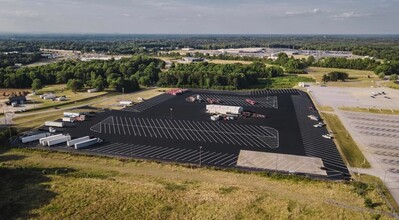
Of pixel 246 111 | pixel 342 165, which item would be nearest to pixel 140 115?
pixel 246 111

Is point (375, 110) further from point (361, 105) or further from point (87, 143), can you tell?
point (87, 143)

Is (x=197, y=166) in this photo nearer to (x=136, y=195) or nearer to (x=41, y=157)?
(x=136, y=195)

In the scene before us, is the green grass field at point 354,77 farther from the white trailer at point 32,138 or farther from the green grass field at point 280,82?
the white trailer at point 32,138

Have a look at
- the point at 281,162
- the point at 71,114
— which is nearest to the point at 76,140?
the point at 71,114

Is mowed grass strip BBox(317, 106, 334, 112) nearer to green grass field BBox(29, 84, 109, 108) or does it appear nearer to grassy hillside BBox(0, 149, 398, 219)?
grassy hillside BBox(0, 149, 398, 219)

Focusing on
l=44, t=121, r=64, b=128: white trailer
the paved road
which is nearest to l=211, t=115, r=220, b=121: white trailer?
the paved road

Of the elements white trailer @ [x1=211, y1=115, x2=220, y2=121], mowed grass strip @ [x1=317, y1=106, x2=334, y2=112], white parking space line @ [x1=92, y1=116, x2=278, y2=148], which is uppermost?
white trailer @ [x1=211, y1=115, x2=220, y2=121]
